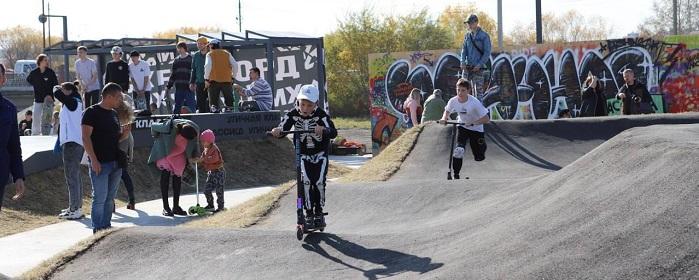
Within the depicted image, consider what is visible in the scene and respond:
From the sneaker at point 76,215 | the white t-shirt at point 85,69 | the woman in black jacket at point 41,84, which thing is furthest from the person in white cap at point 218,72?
the sneaker at point 76,215

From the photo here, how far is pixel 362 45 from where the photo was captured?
208 feet

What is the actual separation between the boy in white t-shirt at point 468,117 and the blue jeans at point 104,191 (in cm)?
Result: 505

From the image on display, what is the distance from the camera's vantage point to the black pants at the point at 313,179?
398 inches

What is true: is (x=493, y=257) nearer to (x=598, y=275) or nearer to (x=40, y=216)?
(x=598, y=275)

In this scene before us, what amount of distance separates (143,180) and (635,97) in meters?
9.49

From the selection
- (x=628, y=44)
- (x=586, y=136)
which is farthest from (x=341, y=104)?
(x=586, y=136)

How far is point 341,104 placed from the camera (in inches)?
2452

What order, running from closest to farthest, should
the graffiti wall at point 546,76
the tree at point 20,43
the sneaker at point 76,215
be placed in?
the sneaker at point 76,215
the graffiti wall at point 546,76
the tree at point 20,43

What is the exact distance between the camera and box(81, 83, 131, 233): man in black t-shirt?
1050 cm

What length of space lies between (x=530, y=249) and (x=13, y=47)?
138 meters

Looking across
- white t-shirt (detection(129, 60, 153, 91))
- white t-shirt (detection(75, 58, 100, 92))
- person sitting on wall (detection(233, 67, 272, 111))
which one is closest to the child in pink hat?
white t-shirt (detection(75, 58, 100, 92))

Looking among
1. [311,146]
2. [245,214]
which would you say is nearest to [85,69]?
[245,214]

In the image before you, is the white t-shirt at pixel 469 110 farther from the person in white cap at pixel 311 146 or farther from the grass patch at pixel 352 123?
the grass patch at pixel 352 123

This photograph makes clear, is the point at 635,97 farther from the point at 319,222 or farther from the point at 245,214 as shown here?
the point at 319,222
